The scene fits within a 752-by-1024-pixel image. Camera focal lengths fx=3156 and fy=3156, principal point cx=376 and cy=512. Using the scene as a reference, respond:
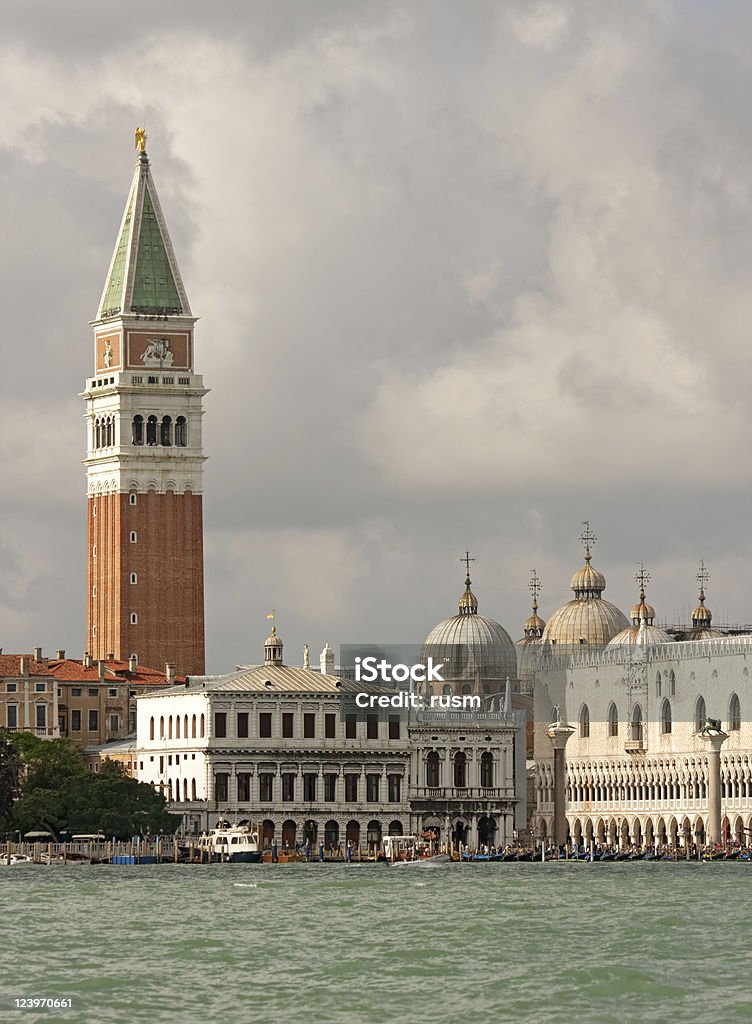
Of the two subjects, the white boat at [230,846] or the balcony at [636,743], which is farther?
the balcony at [636,743]

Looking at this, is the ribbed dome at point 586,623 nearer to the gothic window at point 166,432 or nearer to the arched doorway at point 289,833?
the gothic window at point 166,432

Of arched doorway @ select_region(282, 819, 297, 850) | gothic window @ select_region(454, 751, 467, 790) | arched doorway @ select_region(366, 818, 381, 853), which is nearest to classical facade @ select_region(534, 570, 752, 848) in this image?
gothic window @ select_region(454, 751, 467, 790)

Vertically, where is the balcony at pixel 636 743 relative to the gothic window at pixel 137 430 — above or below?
below

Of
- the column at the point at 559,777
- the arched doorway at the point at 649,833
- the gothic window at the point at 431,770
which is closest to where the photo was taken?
the gothic window at the point at 431,770

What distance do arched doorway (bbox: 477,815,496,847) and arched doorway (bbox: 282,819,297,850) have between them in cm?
1031

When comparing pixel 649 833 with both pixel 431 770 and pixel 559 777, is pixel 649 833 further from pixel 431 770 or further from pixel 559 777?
pixel 431 770

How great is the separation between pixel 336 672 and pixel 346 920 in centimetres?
7956

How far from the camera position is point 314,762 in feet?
512

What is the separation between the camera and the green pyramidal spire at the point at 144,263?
180 metres

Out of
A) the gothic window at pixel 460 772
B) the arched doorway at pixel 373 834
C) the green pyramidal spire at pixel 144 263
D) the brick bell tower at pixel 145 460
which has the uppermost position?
the green pyramidal spire at pixel 144 263

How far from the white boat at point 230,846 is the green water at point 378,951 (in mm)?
28773

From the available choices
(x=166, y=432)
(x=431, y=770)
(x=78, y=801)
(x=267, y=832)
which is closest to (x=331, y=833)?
(x=267, y=832)

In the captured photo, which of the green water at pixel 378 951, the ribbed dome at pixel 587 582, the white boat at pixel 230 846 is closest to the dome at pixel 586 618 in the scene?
the ribbed dome at pixel 587 582

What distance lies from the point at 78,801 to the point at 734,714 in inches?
1656
